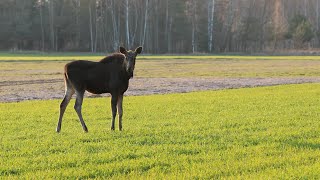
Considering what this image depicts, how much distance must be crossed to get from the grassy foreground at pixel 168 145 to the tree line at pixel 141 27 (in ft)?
277

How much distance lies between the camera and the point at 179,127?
13.9m

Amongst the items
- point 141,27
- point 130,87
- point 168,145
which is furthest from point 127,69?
point 141,27

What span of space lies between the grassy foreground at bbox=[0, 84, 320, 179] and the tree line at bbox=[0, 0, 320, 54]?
84.4 m

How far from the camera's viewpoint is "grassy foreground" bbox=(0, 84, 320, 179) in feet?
28.0

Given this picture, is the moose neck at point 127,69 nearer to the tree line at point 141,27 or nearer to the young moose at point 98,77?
the young moose at point 98,77

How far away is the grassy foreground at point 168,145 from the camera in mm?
8539

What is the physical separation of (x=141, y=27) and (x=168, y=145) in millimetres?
96814

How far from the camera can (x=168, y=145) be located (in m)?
10.9

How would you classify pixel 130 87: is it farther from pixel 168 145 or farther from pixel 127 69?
pixel 168 145

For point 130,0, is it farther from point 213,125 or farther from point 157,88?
point 213,125

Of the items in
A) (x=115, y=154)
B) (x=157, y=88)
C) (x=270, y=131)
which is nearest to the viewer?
(x=115, y=154)

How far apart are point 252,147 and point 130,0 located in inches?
3944

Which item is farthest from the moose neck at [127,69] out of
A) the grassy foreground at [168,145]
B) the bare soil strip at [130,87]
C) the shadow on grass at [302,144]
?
the bare soil strip at [130,87]

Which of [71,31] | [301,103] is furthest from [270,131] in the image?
[71,31]
